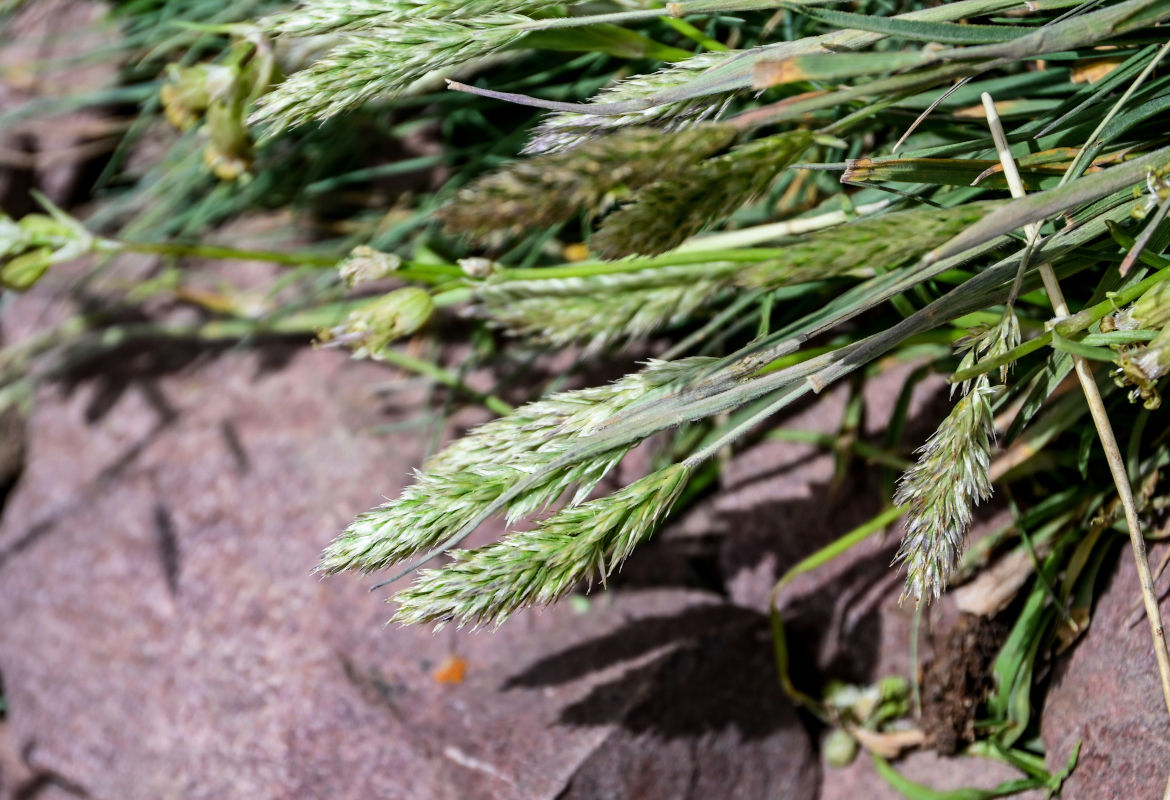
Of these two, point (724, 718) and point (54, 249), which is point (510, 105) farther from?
point (724, 718)

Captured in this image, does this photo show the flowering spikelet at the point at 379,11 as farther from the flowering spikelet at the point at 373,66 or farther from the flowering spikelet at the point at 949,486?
the flowering spikelet at the point at 949,486

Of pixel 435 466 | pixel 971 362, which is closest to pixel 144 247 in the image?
pixel 435 466

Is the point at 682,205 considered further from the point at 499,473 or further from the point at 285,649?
the point at 285,649

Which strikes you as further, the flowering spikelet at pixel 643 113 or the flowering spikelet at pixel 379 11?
the flowering spikelet at pixel 379 11

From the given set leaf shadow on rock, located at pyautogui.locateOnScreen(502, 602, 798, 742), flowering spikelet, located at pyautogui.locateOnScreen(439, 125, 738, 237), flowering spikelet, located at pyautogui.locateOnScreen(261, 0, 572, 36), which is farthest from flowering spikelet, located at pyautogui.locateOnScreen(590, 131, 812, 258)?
leaf shadow on rock, located at pyautogui.locateOnScreen(502, 602, 798, 742)

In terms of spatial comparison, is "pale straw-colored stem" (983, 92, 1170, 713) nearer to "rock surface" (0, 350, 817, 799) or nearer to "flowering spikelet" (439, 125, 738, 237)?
"flowering spikelet" (439, 125, 738, 237)

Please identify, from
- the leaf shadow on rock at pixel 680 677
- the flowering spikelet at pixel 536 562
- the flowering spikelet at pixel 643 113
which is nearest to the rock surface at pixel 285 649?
the leaf shadow on rock at pixel 680 677
